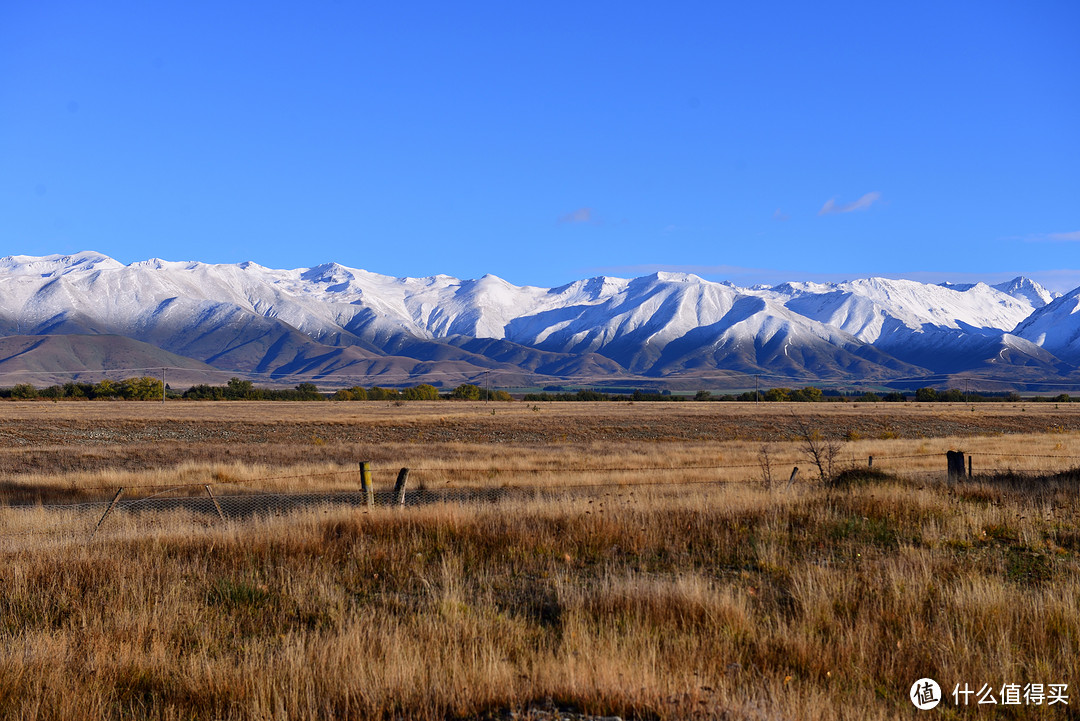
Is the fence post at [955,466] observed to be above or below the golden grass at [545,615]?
below

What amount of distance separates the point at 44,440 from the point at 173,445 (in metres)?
8.22

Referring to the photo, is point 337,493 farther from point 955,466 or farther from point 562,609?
point 955,466

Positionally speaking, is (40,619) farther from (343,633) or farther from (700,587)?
(700,587)

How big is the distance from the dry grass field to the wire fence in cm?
51

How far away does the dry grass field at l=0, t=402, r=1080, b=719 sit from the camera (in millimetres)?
5152

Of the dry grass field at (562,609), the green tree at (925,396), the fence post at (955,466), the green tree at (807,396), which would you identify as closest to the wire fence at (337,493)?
the fence post at (955,466)

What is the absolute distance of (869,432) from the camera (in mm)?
55562

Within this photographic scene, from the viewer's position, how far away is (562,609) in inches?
275

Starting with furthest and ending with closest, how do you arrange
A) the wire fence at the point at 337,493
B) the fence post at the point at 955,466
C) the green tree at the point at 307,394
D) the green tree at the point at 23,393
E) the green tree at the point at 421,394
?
1. the green tree at the point at 421,394
2. the green tree at the point at 307,394
3. the green tree at the point at 23,393
4. the fence post at the point at 955,466
5. the wire fence at the point at 337,493

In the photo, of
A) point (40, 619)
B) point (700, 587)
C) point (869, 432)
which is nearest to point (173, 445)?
point (40, 619)

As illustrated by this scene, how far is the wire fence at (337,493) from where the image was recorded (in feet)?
43.1

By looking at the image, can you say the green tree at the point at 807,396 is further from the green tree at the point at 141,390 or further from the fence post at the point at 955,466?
the fence post at the point at 955,466

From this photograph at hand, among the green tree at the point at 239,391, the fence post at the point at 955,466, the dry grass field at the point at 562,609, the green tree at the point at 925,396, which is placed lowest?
the green tree at the point at 925,396

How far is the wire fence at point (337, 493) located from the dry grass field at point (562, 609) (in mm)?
512
